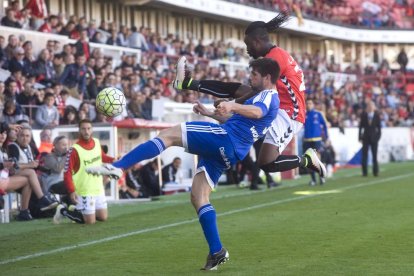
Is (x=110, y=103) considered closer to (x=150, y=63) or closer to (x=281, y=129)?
(x=281, y=129)

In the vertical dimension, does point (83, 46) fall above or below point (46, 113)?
above

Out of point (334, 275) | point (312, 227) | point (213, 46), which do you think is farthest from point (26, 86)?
point (213, 46)

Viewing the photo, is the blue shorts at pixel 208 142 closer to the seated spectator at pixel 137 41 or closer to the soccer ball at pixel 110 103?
the soccer ball at pixel 110 103

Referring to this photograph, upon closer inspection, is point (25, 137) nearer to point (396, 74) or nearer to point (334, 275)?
point (334, 275)

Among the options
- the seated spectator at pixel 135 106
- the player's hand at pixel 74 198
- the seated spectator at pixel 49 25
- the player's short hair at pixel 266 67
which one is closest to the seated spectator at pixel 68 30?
the seated spectator at pixel 49 25

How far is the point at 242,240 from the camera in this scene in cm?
1095

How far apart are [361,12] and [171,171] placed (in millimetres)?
35665

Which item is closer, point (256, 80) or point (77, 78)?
point (256, 80)

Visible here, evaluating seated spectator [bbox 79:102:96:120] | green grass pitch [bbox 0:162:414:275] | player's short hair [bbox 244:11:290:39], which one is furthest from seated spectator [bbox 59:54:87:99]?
player's short hair [bbox 244:11:290:39]

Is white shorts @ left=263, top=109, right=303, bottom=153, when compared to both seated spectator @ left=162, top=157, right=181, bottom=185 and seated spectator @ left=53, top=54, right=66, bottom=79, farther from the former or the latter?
seated spectator @ left=53, top=54, right=66, bottom=79

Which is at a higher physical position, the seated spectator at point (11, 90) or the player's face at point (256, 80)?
the seated spectator at point (11, 90)

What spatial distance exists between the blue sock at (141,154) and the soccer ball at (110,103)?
243 cm

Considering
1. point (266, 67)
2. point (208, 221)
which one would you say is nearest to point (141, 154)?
point (208, 221)

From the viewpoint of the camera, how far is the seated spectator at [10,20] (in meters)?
23.0
